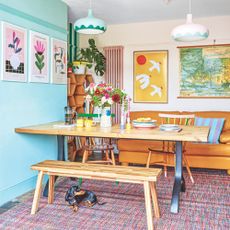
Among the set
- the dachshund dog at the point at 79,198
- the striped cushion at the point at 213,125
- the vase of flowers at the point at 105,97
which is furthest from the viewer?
the striped cushion at the point at 213,125

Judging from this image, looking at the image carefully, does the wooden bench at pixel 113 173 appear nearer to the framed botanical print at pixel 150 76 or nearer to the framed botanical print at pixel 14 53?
the framed botanical print at pixel 14 53

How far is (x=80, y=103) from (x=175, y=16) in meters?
2.11

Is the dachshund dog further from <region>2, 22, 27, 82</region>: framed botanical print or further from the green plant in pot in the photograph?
the green plant in pot

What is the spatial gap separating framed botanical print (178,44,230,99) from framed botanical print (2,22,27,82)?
2.99 metres

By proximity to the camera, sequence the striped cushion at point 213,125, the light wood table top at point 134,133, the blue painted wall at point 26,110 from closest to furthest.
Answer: the light wood table top at point 134,133 < the blue painted wall at point 26,110 < the striped cushion at point 213,125

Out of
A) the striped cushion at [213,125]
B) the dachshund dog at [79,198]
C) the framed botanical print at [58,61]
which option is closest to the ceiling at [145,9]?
the framed botanical print at [58,61]

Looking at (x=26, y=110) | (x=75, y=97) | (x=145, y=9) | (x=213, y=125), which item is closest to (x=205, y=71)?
(x=213, y=125)

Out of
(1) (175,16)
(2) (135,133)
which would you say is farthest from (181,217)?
(1) (175,16)

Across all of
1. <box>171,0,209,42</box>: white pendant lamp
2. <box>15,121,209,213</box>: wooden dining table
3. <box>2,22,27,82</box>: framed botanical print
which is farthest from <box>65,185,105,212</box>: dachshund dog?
<box>171,0,209,42</box>: white pendant lamp

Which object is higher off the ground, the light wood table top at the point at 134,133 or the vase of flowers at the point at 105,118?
the vase of flowers at the point at 105,118

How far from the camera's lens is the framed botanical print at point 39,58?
351 cm

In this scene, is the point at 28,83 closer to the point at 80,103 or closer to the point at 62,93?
the point at 62,93

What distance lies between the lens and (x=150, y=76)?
561 cm

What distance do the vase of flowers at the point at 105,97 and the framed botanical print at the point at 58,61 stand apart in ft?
2.80
